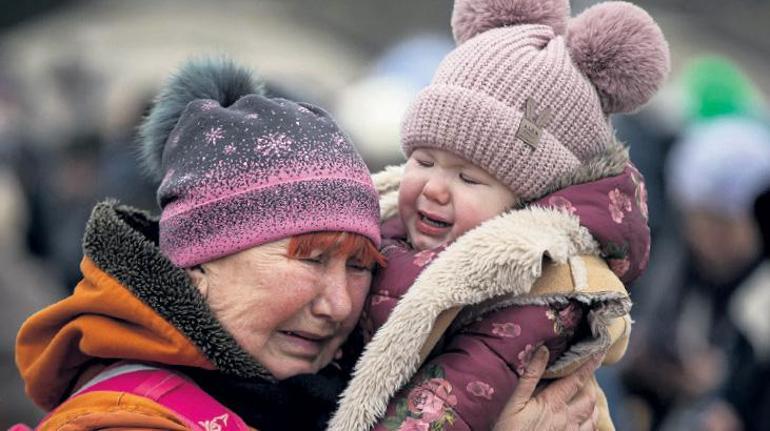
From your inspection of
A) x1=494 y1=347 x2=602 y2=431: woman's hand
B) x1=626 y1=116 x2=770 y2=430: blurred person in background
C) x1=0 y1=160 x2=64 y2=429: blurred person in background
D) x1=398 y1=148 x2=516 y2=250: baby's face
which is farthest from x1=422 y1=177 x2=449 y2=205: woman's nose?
x1=0 y1=160 x2=64 y2=429: blurred person in background

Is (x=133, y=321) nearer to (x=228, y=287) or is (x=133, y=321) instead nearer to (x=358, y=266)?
(x=228, y=287)

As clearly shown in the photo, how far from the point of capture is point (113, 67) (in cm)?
1578

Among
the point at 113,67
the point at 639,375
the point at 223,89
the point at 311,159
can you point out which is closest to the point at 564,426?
the point at 311,159

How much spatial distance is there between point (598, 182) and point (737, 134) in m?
3.67

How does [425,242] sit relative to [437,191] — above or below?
below

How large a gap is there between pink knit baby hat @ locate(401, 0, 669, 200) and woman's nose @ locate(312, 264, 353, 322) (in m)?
0.47

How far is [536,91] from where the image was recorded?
3.32m

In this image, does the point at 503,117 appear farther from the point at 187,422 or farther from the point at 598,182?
the point at 187,422

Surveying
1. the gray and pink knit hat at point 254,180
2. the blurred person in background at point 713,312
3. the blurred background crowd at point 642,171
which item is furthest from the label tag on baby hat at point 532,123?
the blurred person in background at point 713,312

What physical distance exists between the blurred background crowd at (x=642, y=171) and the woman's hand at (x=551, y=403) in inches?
40.9

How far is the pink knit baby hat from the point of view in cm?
330

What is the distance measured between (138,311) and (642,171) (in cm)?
534

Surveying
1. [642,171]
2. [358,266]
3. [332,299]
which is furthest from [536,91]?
[642,171]

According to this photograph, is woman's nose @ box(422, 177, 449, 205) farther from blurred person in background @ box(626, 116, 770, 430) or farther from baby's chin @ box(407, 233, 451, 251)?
blurred person in background @ box(626, 116, 770, 430)
